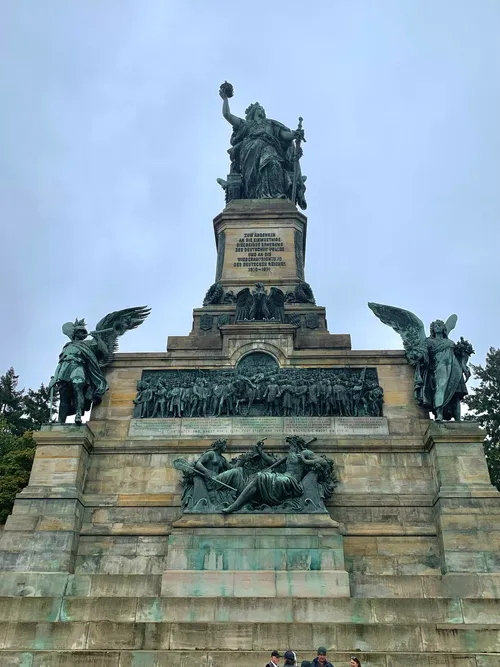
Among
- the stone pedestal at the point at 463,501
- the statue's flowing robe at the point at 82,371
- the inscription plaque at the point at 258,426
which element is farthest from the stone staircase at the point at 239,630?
the statue's flowing robe at the point at 82,371

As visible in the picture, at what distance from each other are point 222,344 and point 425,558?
8275mm

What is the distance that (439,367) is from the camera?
18047 mm

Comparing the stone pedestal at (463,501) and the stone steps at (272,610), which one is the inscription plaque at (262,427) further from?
the stone steps at (272,610)

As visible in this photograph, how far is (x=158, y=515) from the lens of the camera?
16734mm

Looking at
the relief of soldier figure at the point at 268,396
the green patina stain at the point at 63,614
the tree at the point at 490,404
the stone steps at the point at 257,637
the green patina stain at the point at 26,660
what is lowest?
the green patina stain at the point at 26,660

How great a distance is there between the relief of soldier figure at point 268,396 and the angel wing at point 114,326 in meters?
1.59

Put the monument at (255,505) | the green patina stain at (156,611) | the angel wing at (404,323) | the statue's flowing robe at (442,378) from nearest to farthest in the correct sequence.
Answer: the monument at (255,505) < the green patina stain at (156,611) < the statue's flowing robe at (442,378) < the angel wing at (404,323)

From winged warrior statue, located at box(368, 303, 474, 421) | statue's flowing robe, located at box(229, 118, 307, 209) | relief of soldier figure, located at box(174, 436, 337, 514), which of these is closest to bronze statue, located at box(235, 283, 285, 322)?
winged warrior statue, located at box(368, 303, 474, 421)

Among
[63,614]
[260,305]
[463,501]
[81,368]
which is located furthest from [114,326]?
[463,501]

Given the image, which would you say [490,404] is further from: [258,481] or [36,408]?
[36,408]

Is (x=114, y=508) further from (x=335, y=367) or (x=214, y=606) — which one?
(x=335, y=367)

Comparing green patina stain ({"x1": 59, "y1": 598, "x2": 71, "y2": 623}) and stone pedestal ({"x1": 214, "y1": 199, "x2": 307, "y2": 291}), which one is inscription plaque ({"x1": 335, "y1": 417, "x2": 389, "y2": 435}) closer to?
stone pedestal ({"x1": 214, "y1": 199, "x2": 307, "y2": 291})

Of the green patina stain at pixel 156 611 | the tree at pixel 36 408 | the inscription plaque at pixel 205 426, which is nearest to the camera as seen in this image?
the green patina stain at pixel 156 611

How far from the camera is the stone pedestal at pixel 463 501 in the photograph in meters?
15.2
